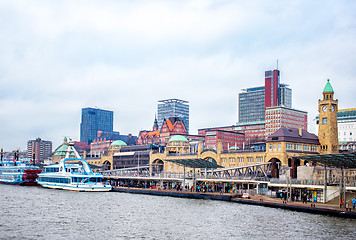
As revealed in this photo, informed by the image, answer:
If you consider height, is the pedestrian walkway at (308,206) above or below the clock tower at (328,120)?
below

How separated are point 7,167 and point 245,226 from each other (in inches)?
5604

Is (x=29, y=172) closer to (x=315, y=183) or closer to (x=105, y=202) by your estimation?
(x=105, y=202)

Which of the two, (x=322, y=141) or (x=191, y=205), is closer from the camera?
(x=191, y=205)

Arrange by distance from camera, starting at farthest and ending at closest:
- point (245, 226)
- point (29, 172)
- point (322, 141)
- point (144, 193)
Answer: point (29, 172) < point (322, 141) < point (144, 193) < point (245, 226)

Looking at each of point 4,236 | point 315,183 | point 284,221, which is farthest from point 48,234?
point 315,183

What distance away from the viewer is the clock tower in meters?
136

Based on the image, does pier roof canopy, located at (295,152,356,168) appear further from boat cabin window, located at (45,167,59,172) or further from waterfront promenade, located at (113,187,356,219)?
boat cabin window, located at (45,167,59,172)

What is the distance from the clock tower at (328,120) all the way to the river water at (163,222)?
57.1 m

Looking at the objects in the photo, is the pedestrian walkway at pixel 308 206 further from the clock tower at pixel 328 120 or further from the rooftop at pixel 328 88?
the rooftop at pixel 328 88

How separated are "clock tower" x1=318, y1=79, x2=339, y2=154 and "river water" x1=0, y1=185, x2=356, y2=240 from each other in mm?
57061

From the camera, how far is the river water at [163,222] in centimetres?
5806

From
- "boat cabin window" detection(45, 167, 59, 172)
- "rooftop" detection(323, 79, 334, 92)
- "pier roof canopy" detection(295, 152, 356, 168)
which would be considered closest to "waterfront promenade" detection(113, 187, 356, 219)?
"pier roof canopy" detection(295, 152, 356, 168)

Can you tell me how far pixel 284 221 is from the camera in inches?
2709

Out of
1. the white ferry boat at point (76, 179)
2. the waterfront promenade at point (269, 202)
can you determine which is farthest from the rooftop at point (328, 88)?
the white ferry boat at point (76, 179)
